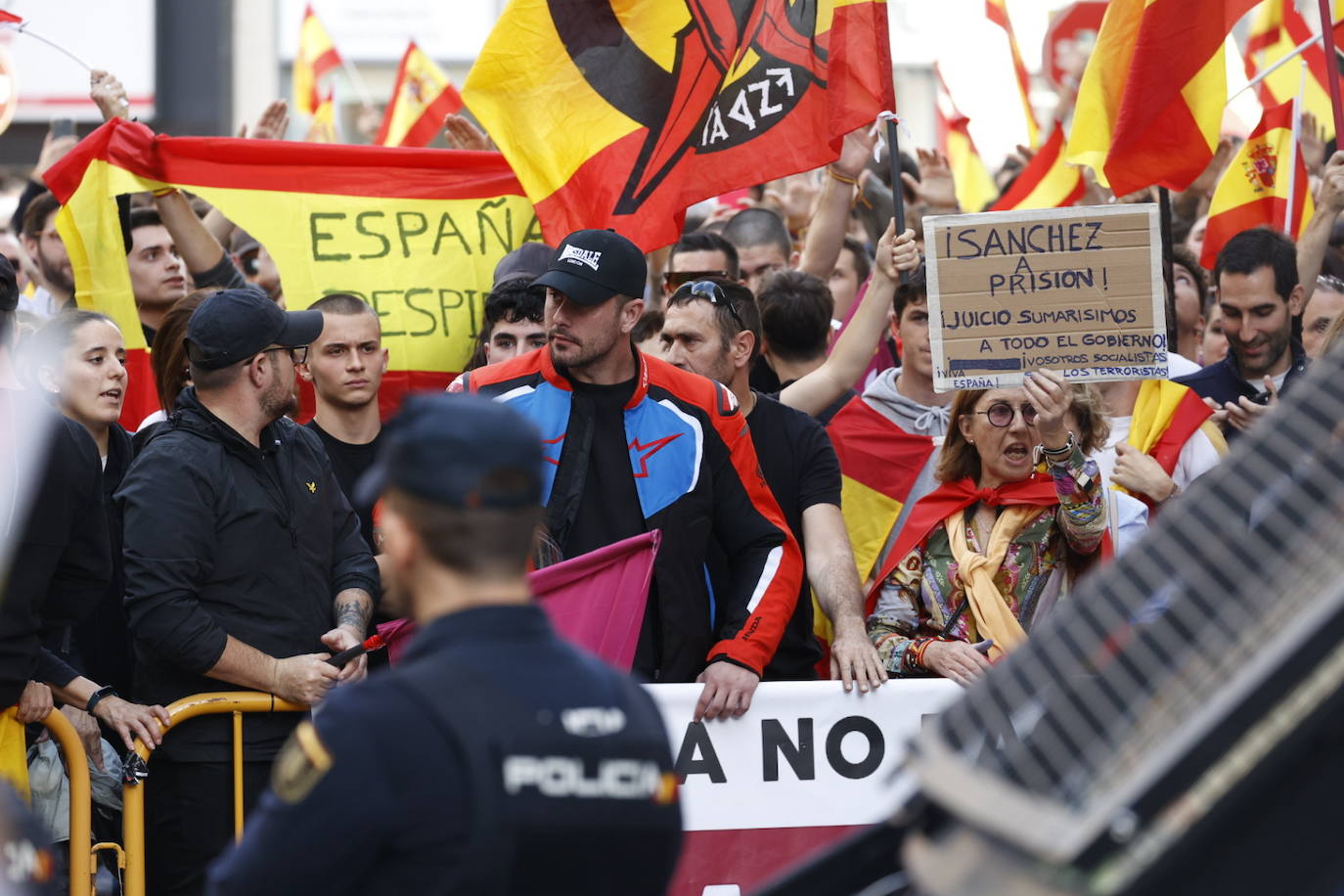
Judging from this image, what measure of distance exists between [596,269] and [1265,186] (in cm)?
438

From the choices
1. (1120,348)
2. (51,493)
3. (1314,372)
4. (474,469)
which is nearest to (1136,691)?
(1314,372)

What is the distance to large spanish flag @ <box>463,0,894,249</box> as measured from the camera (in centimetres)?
679

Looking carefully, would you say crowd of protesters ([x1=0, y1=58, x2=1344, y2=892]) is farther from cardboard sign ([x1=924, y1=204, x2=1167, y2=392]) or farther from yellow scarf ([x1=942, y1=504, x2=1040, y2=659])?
cardboard sign ([x1=924, y1=204, x2=1167, y2=392])

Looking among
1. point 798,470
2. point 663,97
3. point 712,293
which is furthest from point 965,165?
→ point 798,470

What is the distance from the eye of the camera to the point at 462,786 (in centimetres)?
229

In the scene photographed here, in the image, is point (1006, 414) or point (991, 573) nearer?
point (991, 573)

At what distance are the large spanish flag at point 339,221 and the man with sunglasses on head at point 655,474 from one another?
1.76 meters

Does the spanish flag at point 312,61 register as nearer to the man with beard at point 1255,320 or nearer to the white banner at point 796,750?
the man with beard at point 1255,320

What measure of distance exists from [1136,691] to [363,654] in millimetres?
3685

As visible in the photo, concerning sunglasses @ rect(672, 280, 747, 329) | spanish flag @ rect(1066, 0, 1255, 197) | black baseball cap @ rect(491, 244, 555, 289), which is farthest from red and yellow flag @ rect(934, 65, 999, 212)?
sunglasses @ rect(672, 280, 747, 329)

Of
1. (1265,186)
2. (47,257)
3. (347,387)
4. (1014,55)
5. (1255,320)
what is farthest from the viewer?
(1014,55)

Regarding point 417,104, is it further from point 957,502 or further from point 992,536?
point 992,536

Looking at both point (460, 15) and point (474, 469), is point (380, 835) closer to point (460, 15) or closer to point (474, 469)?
point (474, 469)

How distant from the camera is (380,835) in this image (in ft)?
7.53
